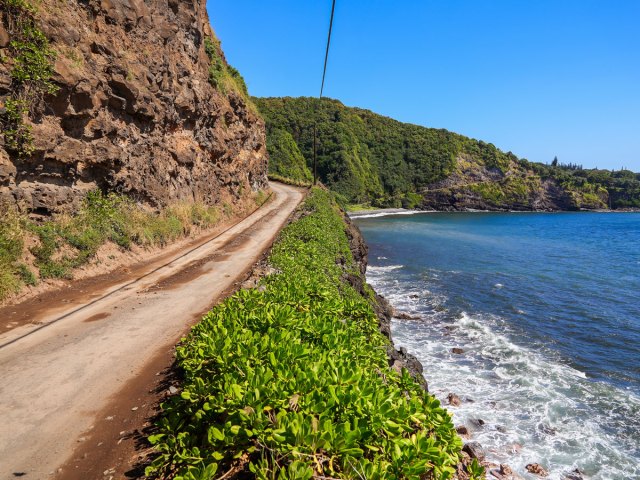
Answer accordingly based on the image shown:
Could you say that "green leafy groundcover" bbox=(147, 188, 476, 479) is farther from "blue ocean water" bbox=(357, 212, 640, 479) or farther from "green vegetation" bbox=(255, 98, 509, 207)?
"green vegetation" bbox=(255, 98, 509, 207)

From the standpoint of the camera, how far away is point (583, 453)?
1008 centimetres

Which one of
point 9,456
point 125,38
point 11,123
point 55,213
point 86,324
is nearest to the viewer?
point 9,456

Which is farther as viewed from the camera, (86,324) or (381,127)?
(381,127)

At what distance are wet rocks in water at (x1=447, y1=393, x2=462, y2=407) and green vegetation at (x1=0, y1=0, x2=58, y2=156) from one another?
49.2ft

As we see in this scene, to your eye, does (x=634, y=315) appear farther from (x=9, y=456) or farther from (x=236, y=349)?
(x=9, y=456)

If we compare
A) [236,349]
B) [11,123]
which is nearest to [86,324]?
[236,349]

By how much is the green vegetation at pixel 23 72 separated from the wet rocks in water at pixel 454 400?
15.0 meters

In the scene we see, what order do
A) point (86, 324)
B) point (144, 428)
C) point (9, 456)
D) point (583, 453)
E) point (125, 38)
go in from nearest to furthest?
point (9, 456) → point (144, 428) → point (86, 324) → point (583, 453) → point (125, 38)

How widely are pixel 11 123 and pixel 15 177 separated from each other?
5.04 ft

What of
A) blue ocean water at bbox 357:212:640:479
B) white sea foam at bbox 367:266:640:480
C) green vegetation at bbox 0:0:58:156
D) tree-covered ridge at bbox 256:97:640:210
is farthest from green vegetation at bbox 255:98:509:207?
green vegetation at bbox 0:0:58:156

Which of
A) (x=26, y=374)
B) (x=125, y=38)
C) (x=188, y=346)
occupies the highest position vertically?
(x=125, y=38)

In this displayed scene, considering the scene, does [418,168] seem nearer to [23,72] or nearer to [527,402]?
[527,402]

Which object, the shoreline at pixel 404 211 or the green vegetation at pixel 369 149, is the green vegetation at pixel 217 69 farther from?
the green vegetation at pixel 369 149

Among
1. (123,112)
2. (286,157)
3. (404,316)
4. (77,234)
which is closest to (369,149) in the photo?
(286,157)
